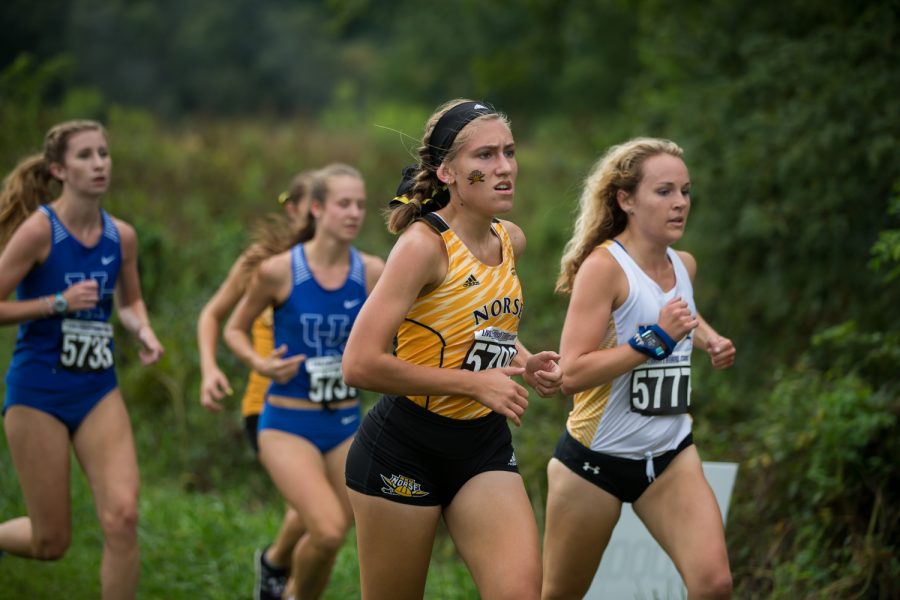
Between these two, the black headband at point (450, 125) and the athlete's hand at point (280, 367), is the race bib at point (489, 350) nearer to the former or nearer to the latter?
the black headband at point (450, 125)

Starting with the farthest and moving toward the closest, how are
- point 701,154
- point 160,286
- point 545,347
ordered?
point 160,286, point 545,347, point 701,154

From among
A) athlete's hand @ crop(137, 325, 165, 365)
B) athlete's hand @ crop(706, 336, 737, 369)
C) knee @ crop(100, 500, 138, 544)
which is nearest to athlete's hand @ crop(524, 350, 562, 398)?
athlete's hand @ crop(706, 336, 737, 369)

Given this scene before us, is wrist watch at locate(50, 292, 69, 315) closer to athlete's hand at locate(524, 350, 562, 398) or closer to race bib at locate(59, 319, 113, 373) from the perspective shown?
race bib at locate(59, 319, 113, 373)

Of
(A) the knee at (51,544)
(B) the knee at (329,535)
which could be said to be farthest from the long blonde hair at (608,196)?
(A) the knee at (51,544)

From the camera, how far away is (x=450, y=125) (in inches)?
155

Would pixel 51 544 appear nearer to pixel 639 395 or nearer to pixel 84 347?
pixel 84 347

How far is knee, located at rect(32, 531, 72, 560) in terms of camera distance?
17.6 ft

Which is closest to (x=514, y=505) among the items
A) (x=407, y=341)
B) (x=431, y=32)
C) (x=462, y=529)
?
→ (x=462, y=529)

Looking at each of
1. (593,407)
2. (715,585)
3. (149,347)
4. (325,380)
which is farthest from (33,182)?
(715,585)

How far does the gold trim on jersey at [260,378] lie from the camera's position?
6332mm

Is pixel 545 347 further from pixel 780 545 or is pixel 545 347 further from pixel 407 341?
pixel 407 341

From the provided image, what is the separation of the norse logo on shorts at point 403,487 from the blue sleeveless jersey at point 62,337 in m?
2.23

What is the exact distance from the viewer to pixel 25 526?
551 centimetres

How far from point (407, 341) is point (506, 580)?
2.97 ft
